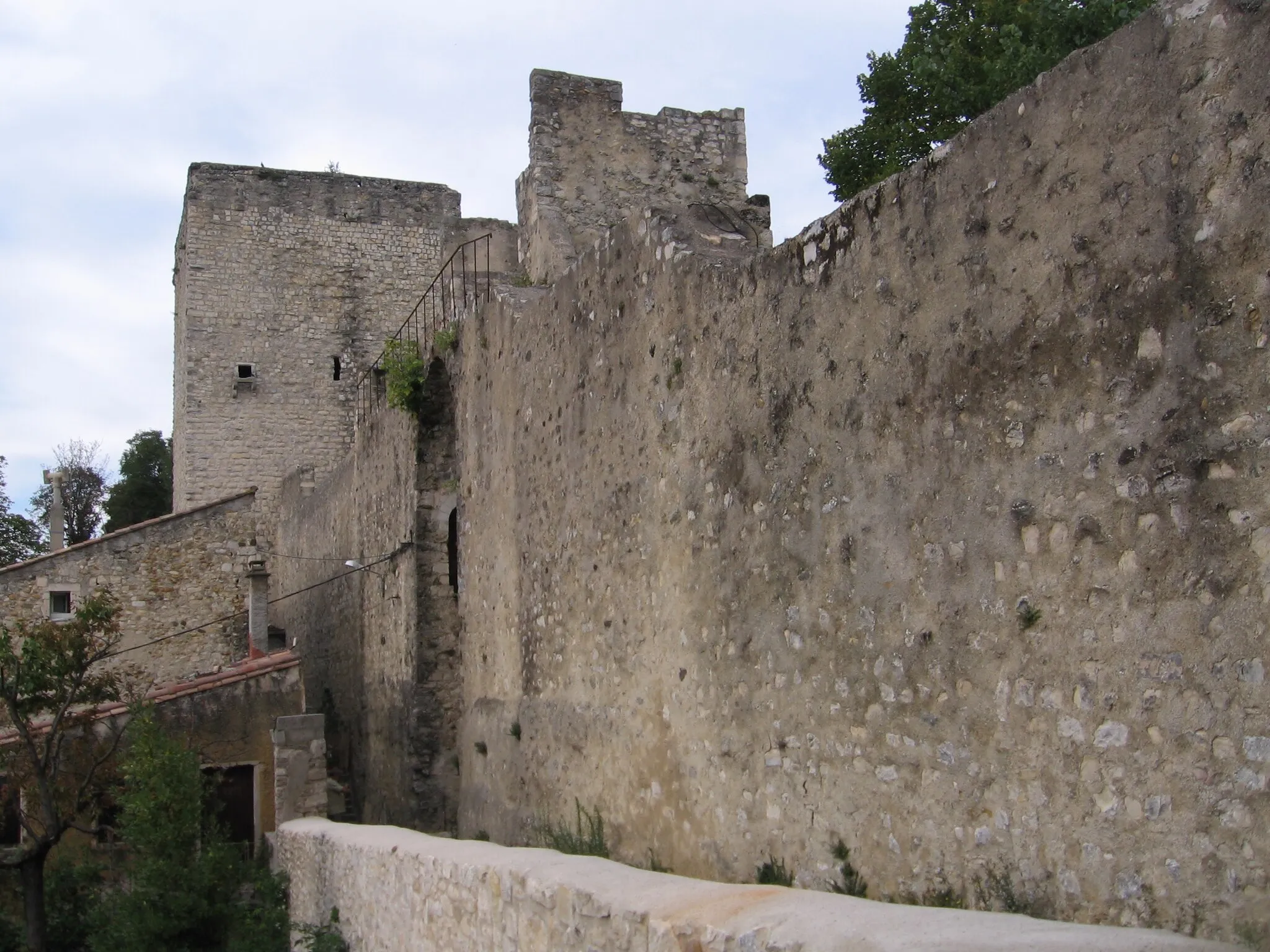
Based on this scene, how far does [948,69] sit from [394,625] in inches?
468

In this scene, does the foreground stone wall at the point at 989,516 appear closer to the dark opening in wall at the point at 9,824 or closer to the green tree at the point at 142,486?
the dark opening in wall at the point at 9,824

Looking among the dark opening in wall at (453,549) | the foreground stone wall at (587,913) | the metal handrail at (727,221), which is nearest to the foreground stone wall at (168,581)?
the dark opening in wall at (453,549)

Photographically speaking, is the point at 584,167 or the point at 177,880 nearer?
the point at 177,880

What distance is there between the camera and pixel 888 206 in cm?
483

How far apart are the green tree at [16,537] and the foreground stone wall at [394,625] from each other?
3062cm

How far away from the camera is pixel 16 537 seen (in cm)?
4428

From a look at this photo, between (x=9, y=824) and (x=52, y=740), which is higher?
(x=52, y=740)

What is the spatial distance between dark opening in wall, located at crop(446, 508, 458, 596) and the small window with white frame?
353 inches

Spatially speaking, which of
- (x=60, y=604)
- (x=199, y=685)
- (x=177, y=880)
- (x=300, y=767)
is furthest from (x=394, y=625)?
(x=60, y=604)

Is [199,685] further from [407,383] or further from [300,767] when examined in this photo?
[407,383]

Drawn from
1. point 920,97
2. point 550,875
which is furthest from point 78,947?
point 920,97

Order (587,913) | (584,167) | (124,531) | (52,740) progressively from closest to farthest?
(587,913) → (52,740) → (584,167) → (124,531)

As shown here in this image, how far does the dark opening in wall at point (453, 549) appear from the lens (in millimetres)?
11492

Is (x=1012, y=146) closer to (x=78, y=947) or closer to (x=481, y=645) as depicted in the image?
(x=481, y=645)
